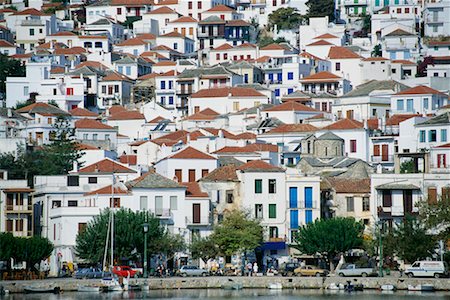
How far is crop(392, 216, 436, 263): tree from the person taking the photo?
269 ft

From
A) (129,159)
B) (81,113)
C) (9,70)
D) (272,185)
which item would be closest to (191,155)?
(272,185)

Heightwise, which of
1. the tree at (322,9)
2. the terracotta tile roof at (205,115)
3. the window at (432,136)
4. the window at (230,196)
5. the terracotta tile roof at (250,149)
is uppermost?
the tree at (322,9)

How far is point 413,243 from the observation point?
3236 inches

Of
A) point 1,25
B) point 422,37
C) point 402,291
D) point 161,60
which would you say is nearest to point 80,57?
point 161,60

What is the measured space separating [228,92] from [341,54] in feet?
54.8

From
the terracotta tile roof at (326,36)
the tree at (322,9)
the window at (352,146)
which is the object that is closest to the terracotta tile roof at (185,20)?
the tree at (322,9)

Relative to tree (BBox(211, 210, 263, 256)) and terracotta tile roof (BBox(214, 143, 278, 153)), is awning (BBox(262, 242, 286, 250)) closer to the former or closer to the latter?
tree (BBox(211, 210, 263, 256))

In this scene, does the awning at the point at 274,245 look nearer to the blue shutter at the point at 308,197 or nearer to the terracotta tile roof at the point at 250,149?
the blue shutter at the point at 308,197

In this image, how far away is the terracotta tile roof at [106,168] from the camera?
9964 centimetres

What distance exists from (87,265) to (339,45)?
246 feet

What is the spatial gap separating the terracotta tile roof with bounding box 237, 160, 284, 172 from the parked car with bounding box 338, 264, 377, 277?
11213mm

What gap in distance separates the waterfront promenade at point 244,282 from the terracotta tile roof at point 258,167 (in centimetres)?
1364

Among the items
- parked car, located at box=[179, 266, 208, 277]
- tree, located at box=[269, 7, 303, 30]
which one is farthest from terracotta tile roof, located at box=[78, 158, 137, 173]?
tree, located at box=[269, 7, 303, 30]

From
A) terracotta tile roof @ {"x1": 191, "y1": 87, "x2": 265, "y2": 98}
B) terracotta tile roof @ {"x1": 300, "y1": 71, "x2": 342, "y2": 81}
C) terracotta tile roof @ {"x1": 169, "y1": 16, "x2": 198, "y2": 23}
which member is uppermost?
terracotta tile roof @ {"x1": 169, "y1": 16, "x2": 198, "y2": 23}
